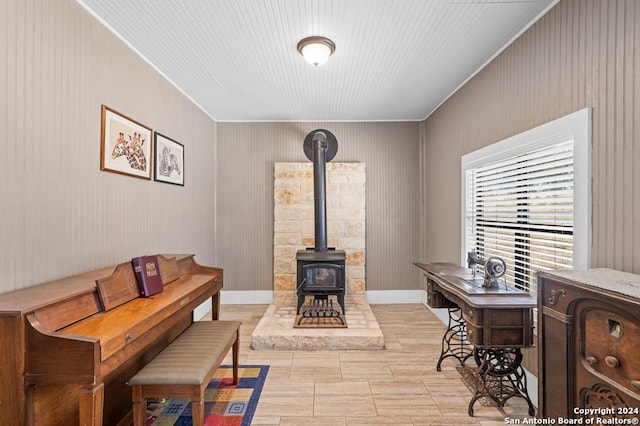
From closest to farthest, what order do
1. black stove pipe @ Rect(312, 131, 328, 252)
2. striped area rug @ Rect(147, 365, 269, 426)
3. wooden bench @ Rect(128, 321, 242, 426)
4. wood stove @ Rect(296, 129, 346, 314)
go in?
wooden bench @ Rect(128, 321, 242, 426) → striped area rug @ Rect(147, 365, 269, 426) → wood stove @ Rect(296, 129, 346, 314) → black stove pipe @ Rect(312, 131, 328, 252)

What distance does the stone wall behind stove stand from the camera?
4406 mm

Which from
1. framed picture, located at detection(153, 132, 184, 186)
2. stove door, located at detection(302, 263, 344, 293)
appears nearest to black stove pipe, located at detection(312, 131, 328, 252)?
stove door, located at detection(302, 263, 344, 293)

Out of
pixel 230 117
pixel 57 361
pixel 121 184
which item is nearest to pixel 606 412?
pixel 57 361

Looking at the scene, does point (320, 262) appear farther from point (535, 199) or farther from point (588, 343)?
point (588, 343)

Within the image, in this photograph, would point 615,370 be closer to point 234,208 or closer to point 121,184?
point 121,184

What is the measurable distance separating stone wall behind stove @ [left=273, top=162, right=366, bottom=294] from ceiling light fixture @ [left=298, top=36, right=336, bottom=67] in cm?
206

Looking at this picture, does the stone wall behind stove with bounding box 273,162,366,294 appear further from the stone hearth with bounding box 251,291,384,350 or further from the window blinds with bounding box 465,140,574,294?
the window blinds with bounding box 465,140,574,294

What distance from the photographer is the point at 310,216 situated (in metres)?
4.42

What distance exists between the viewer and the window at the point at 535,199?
5.81 feet

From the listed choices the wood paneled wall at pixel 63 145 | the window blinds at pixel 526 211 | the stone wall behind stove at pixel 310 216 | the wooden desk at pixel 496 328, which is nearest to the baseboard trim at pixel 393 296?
the stone wall behind stove at pixel 310 216

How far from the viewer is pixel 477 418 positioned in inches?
81.7

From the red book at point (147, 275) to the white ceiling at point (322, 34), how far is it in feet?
5.56

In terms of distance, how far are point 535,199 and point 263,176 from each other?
3.38 metres

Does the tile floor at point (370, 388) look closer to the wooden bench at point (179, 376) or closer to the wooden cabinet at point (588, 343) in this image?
the wooden bench at point (179, 376)
